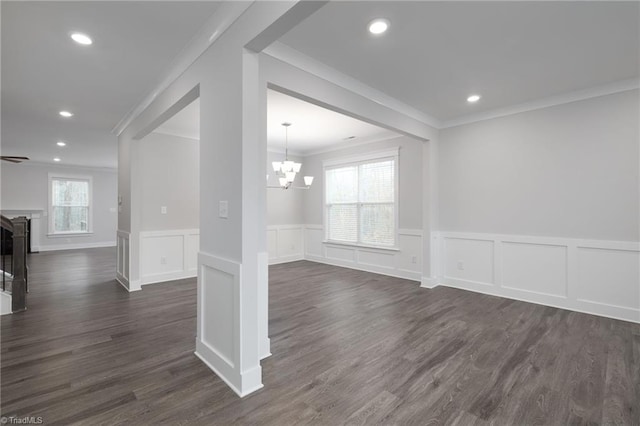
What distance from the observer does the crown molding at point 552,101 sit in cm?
330

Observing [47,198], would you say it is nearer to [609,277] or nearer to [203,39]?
[203,39]

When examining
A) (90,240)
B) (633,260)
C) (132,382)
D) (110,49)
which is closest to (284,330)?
(132,382)

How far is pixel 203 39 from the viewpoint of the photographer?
94.1 inches

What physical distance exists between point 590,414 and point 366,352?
1.48 metres

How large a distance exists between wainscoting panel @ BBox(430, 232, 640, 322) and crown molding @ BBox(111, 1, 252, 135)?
4149 millimetres

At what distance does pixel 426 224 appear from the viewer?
15.5ft

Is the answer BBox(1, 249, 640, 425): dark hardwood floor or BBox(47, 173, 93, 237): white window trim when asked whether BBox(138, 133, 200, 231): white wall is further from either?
BBox(47, 173, 93, 237): white window trim

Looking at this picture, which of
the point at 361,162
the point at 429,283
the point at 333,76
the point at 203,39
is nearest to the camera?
the point at 203,39

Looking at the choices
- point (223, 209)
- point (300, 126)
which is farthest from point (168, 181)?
point (223, 209)

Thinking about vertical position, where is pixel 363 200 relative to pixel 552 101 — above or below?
below

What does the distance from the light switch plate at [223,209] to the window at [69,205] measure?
9.95m

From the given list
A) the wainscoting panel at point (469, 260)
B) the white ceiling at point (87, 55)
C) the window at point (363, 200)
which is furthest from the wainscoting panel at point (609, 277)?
the white ceiling at point (87, 55)

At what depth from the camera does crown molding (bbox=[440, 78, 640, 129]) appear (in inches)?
130

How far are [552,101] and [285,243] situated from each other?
5.44 meters
